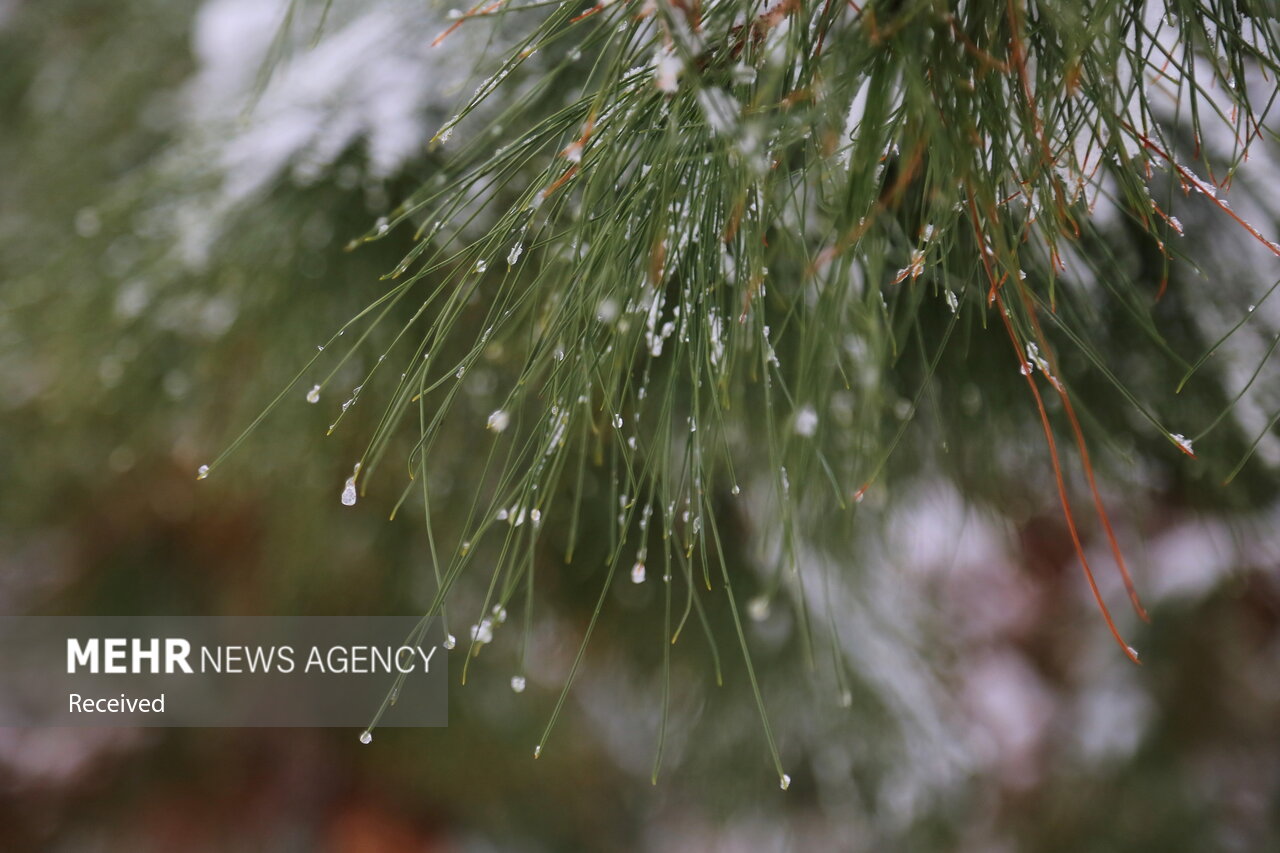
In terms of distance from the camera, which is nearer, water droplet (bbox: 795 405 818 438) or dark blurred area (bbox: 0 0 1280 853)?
water droplet (bbox: 795 405 818 438)
